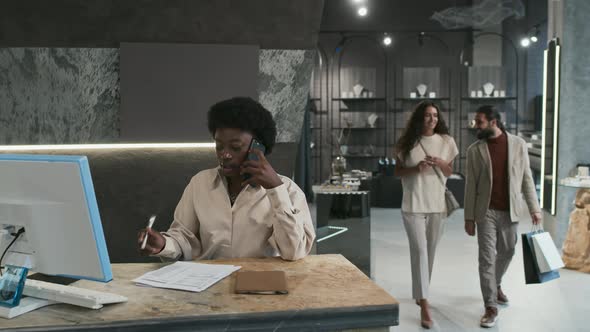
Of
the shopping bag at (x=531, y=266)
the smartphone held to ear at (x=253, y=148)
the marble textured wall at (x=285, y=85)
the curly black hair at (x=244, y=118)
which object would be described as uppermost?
the marble textured wall at (x=285, y=85)

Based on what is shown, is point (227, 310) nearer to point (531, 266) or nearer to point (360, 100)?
point (531, 266)

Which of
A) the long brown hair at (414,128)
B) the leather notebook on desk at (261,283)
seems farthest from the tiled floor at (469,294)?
the leather notebook on desk at (261,283)

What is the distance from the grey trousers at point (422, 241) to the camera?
4.36 metres

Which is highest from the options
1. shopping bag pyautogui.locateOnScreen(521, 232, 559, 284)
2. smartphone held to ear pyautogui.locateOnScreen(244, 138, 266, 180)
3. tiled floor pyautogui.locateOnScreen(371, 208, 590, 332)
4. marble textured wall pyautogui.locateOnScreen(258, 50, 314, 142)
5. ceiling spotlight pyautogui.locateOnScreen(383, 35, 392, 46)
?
ceiling spotlight pyautogui.locateOnScreen(383, 35, 392, 46)

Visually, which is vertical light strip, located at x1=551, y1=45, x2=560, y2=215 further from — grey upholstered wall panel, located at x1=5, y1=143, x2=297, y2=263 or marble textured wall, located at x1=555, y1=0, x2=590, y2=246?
grey upholstered wall panel, located at x1=5, y1=143, x2=297, y2=263

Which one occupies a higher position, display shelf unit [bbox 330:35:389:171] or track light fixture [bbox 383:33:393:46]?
track light fixture [bbox 383:33:393:46]

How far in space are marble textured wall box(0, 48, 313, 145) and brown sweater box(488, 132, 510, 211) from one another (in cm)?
154

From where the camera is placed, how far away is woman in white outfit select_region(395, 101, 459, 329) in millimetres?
4379

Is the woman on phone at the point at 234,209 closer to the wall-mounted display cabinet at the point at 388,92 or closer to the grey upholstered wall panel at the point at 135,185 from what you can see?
the grey upholstered wall panel at the point at 135,185

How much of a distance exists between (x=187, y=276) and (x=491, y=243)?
2992 mm

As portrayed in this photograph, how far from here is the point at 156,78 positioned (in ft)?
13.5

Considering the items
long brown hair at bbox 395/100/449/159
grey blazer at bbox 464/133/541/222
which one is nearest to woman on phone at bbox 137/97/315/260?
long brown hair at bbox 395/100/449/159

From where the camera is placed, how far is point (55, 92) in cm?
409

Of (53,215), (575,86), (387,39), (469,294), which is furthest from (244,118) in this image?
(387,39)
